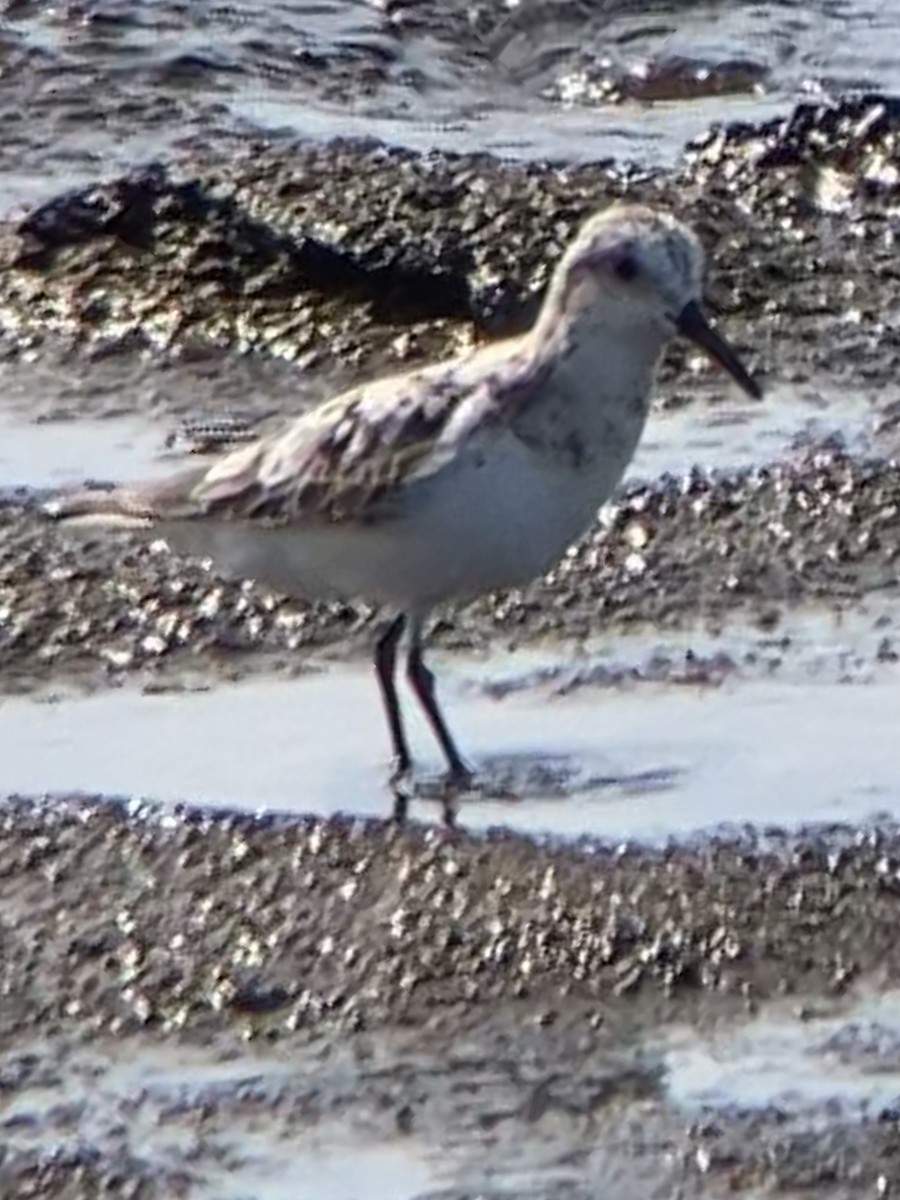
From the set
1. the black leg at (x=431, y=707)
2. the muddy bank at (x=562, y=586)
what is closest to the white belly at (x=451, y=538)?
the black leg at (x=431, y=707)

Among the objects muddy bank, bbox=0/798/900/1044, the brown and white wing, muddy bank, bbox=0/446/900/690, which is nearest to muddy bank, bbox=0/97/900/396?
muddy bank, bbox=0/446/900/690

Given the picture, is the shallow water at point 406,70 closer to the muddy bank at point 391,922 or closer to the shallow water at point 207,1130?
the muddy bank at point 391,922

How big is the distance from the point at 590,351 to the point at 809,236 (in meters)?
2.70

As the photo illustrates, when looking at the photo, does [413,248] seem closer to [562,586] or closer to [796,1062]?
[562,586]

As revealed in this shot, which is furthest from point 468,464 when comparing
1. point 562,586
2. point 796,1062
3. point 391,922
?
point 796,1062

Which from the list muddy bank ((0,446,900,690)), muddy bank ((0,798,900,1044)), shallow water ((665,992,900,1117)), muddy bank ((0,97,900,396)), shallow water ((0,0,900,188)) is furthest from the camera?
shallow water ((0,0,900,188))

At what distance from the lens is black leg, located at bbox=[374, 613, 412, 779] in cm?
558

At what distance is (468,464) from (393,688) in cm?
53

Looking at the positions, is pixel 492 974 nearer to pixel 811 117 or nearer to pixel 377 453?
pixel 377 453

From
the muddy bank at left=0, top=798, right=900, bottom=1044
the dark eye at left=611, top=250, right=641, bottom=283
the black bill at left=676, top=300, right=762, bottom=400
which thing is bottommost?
the muddy bank at left=0, top=798, right=900, bottom=1044

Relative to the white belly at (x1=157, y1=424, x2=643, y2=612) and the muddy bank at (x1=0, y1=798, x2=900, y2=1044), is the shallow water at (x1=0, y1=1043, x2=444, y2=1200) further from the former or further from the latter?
the white belly at (x1=157, y1=424, x2=643, y2=612)

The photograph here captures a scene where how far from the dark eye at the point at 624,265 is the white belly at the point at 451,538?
33 centimetres

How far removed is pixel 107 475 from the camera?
6.73m

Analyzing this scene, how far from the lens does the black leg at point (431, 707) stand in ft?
18.2
